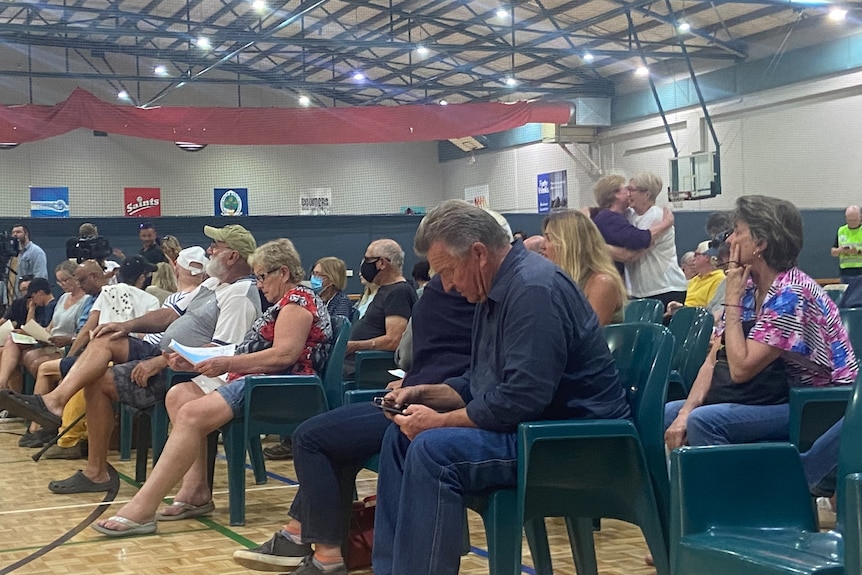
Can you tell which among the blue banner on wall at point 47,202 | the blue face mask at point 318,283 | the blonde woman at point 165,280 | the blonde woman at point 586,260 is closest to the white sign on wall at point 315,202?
the blue banner on wall at point 47,202

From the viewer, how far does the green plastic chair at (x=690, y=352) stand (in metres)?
3.75

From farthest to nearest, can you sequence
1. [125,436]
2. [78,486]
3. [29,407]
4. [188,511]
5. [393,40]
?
[393,40] → [125,436] → [29,407] → [78,486] → [188,511]

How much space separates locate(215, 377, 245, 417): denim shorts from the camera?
3.85 metres

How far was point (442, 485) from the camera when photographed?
7.61ft

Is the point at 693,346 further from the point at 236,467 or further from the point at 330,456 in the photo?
the point at 236,467

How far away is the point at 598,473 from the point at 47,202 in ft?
57.3

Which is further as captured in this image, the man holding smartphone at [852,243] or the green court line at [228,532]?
the man holding smartphone at [852,243]

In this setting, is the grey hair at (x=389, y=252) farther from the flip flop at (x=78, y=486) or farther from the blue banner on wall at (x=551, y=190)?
the blue banner on wall at (x=551, y=190)

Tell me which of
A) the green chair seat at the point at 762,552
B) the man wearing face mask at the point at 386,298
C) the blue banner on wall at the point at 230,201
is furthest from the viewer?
the blue banner on wall at the point at 230,201

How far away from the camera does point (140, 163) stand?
19797 millimetres

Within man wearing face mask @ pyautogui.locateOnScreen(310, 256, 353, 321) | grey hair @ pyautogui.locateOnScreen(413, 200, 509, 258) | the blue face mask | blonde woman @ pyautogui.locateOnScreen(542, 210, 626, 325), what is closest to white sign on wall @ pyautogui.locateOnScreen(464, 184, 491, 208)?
the blue face mask

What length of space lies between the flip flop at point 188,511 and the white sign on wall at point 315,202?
53.1ft

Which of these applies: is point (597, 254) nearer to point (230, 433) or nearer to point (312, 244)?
point (230, 433)

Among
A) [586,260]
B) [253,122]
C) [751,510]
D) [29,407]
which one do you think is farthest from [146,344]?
[253,122]
